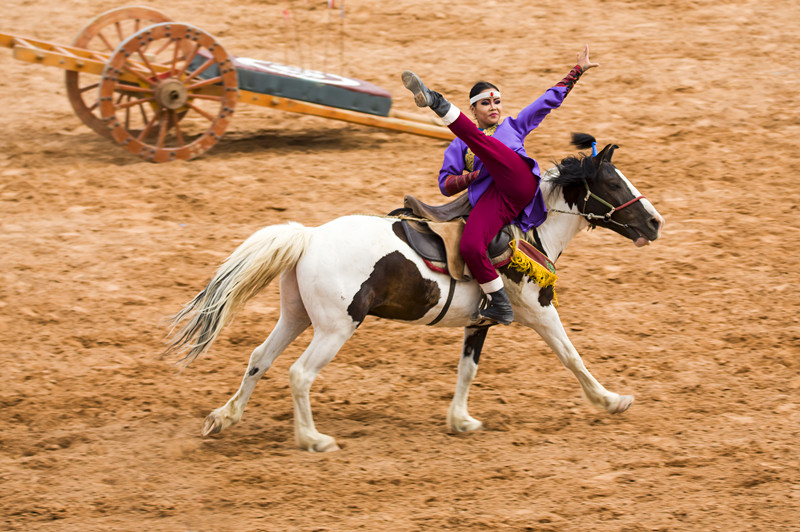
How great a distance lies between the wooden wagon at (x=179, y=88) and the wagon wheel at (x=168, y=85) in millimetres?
10

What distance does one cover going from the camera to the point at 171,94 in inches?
368

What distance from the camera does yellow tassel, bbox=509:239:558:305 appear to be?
539 centimetres

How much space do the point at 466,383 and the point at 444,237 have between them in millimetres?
1029

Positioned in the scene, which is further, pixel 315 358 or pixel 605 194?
pixel 605 194

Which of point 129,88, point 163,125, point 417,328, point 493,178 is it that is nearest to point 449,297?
point 493,178

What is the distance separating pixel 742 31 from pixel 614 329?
25.3ft

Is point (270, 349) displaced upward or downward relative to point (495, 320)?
downward

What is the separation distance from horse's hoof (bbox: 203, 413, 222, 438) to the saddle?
1.57 metres

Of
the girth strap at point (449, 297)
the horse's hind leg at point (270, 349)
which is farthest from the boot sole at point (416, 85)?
the horse's hind leg at point (270, 349)

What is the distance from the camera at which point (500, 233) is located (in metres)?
5.41

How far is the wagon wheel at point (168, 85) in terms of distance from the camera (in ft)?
29.9

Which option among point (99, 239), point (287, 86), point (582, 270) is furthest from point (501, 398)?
point (287, 86)

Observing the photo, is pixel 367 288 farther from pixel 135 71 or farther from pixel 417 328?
pixel 135 71

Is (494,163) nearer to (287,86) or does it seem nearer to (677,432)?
(677,432)
